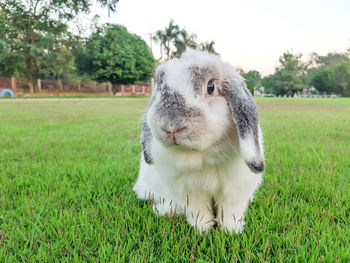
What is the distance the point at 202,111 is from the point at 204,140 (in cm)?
17

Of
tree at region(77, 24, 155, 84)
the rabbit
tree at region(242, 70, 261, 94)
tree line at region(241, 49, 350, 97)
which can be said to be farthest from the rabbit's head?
tree line at region(241, 49, 350, 97)

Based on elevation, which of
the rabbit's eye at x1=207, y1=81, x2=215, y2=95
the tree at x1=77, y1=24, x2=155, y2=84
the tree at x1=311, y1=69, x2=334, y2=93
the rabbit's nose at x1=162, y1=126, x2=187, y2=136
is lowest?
the rabbit's nose at x1=162, y1=126, x2=187, y2=136

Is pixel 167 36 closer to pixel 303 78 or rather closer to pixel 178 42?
pixel 178 42

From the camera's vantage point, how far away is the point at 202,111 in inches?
60.7

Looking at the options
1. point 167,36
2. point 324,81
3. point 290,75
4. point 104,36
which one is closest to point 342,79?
point 324,81

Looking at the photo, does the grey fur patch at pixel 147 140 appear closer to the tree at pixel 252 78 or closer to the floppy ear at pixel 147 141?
the floppy ear at pixel 147 141

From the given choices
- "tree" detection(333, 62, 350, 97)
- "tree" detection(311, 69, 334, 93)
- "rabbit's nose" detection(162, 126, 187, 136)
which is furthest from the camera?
"tree" detection(311, 69, 334, 93)

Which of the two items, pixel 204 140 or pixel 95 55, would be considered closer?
pixel 204 140

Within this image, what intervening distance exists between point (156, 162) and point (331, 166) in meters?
2.48

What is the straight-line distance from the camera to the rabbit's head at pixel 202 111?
4.99 feet

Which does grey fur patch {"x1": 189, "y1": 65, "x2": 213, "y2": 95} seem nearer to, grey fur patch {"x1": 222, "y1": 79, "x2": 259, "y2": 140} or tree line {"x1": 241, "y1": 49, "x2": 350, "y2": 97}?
grey fur patch {"x1": 222, "y1": 79, "x2": 259, "y2": 140}

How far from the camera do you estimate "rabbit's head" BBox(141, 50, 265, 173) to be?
59.8 inches

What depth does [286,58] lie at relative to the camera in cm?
6400

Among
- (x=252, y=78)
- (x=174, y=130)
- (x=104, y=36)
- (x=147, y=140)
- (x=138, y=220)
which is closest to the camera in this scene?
(x=174, y=130)
